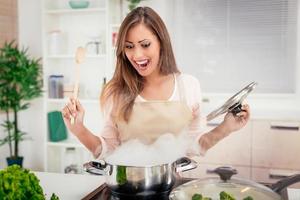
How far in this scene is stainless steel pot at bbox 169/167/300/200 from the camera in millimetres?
927

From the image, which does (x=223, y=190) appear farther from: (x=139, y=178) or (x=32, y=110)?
(x=32, y=110)

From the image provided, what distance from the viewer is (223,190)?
963mm

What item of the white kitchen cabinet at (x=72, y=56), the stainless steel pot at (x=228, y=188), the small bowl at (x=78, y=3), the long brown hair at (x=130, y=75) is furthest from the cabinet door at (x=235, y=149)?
the stainless steel pot at (x=228, y=188)

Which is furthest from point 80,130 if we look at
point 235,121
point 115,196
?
point 235,121

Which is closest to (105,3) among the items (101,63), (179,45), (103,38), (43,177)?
(103,38)

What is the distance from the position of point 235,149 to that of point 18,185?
211cm

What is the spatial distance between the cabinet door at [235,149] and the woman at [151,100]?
3.62 feet

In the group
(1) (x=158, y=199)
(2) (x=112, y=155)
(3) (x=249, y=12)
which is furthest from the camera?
(3) (x=249, y=12)

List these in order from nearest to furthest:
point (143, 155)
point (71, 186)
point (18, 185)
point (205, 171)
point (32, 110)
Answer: point (18, 185), point (143, 155), point (71, 186), point (205, 171), point (32, 110)

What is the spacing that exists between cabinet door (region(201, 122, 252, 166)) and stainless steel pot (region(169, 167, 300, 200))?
171cm

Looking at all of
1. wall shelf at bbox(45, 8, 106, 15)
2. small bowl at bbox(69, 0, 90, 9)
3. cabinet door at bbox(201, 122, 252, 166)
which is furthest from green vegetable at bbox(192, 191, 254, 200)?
small bowl at bbox(69, 0, 90, 9)

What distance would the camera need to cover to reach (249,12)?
3.00 meters

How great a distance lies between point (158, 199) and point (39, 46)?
2.74 meters

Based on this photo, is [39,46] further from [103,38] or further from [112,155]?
[112,155]
